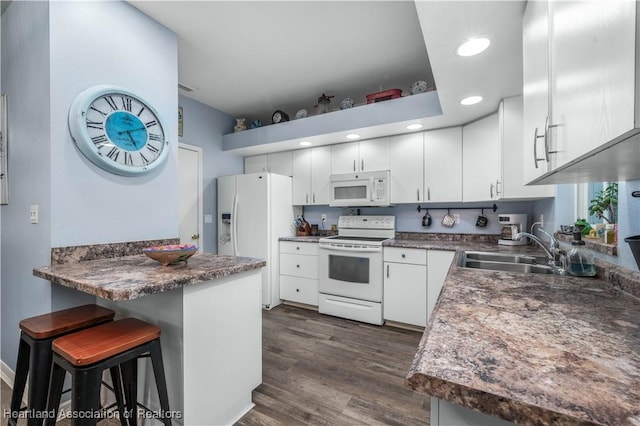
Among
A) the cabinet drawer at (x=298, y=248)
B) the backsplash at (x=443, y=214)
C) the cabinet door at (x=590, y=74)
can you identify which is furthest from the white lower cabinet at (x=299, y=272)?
the cabinet door at (x=590, y=74)

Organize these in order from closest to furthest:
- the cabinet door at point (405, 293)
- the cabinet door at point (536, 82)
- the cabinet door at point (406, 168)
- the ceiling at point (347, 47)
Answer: the cabinet door at point (536, 82) < the ceiling at point (347, 47) < the cabinet door at point (405, 293) < the cabinet door at point (406, 168)

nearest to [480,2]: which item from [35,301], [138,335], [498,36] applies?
[498,36]

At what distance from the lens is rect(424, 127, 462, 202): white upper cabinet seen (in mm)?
2846

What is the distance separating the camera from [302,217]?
13.1 feet

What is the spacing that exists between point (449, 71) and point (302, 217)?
8.64 ft

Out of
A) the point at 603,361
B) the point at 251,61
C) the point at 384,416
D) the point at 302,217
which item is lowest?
the point at 384,416

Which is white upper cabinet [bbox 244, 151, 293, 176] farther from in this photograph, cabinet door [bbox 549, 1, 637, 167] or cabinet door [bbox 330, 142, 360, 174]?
cabinet door [bbox 549, 1, 637, 167]

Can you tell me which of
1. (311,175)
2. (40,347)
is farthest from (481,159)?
(40,347)

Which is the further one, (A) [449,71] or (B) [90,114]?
(A) [449,71]

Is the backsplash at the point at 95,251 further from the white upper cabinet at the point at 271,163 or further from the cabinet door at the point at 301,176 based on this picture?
the white upper cabinet at the point at 271,163

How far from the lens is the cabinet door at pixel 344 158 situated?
3.38m

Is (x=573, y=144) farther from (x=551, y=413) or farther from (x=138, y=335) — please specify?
(x=138, y=335)

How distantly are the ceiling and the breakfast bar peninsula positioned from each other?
1.72 m

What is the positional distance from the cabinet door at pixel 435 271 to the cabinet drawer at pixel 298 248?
4.26 ft
